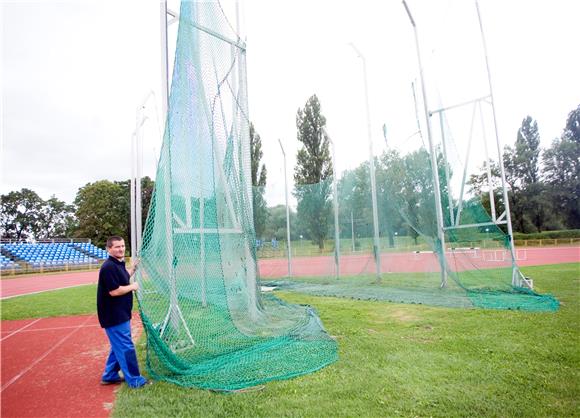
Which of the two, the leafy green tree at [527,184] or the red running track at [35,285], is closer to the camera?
the red running track at [35,285]

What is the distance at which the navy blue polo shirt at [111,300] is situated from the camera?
3.54 m

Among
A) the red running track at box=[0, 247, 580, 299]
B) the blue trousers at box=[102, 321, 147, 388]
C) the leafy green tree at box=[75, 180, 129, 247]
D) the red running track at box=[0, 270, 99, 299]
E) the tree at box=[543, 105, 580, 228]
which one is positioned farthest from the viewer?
the leafy green tree at box=[75, 180, 129, 247]

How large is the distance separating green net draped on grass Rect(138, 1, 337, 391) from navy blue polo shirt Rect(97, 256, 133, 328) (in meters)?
0.21

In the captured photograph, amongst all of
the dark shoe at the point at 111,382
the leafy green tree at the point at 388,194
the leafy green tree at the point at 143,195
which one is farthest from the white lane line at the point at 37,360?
the leafy green tree at the point at 143,195

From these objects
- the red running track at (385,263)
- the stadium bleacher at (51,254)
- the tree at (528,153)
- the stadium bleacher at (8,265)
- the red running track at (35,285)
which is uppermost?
the tree at (528,153)

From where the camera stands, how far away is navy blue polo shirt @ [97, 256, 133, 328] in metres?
3.54

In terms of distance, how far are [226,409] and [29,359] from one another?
341cm

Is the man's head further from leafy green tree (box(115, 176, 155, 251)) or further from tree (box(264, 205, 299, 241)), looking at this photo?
leafy green tree (box(115, 176, 155, 251))

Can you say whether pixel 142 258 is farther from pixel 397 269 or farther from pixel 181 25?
pixel 397 269

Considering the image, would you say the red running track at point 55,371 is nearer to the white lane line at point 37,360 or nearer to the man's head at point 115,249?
the white lane line at point 37,360

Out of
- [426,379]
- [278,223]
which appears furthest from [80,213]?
[426,379]

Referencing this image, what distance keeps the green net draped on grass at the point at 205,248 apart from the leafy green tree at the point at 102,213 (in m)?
40.1

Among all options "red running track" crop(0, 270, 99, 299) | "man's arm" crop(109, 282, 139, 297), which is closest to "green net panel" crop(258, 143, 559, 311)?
"man's arm" crop(109, 282, 139, 297)

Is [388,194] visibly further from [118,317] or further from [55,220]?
[55,220]
